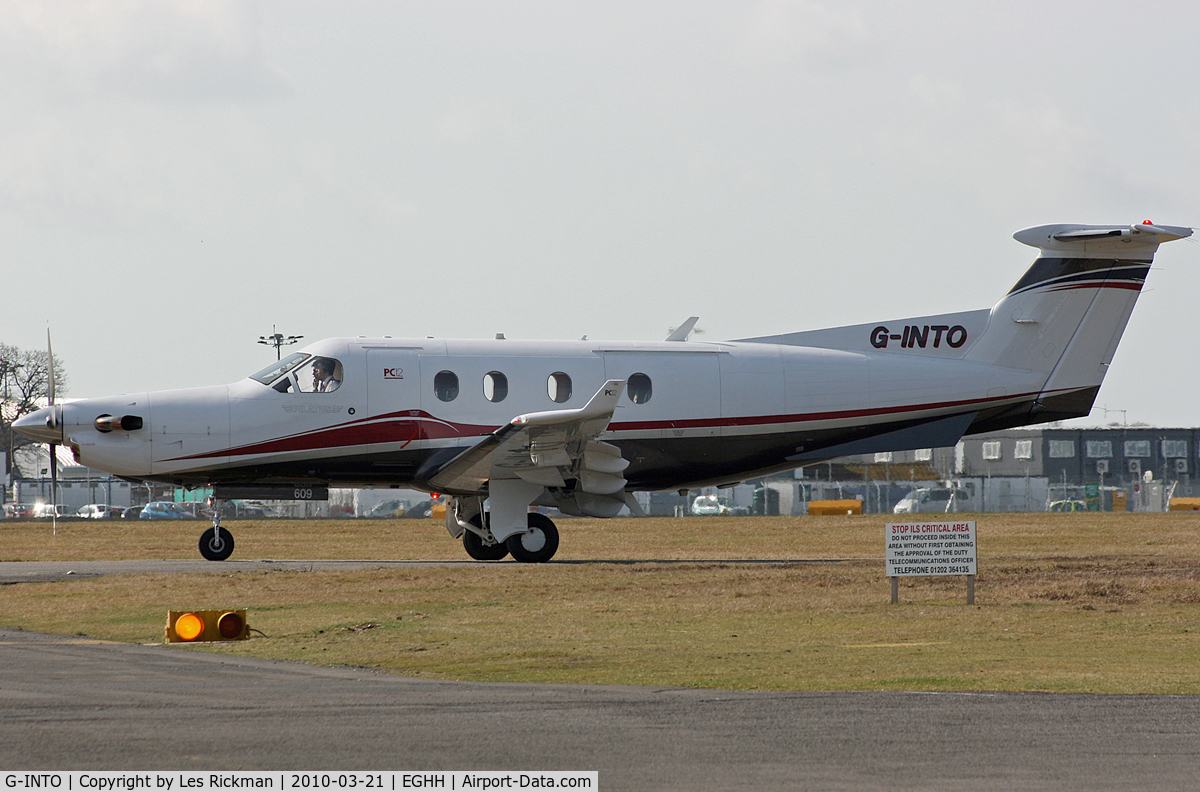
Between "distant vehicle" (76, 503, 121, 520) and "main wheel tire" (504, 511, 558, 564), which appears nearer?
"main wheel tire" (504, 511, 558, 564)

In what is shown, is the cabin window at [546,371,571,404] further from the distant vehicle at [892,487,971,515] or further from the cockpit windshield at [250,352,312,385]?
the distant vehicle at [892,487,971,515]

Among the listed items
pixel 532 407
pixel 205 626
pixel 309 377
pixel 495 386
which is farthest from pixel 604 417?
pixel 205 626

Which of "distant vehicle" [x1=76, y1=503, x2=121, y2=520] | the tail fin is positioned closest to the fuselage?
the tail fin

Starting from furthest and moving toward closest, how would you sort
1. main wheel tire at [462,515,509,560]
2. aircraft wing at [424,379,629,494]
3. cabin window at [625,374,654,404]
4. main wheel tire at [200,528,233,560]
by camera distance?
main wheel tire at [462,515,509,560] → main wheel tire at [200,528,233,560] → cabin window at [625,374,654,404] → aircraft wing at [424,379,629,494]

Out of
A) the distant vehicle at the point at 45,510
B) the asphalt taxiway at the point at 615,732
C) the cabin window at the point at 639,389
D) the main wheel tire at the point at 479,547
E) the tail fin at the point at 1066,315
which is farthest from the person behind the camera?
the distant vehicle at the point at 45,510

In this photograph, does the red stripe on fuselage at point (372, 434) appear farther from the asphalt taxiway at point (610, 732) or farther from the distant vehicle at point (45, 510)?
the distant vehicle at point (45, 510)

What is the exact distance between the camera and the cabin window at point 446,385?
22016 millimetres

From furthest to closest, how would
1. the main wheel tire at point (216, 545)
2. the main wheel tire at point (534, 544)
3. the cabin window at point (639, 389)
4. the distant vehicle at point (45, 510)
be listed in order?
the distant vehicle at point (45, 510) → the main wheel tire at point (216, 545) → the cabin window at point (639, 389) → the main wheel tire at point (534, 544)

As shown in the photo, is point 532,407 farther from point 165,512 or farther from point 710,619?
point 165,512

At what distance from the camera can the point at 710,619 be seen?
1450cm

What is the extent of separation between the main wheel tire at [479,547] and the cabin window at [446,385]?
238 cm

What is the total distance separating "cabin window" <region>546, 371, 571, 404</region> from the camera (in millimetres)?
22391

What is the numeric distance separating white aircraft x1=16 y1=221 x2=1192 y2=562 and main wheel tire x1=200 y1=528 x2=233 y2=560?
4 centimetres

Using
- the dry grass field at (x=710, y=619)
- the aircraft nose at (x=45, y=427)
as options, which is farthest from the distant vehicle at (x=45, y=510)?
the aircraft nose at (x=45, y=427)
